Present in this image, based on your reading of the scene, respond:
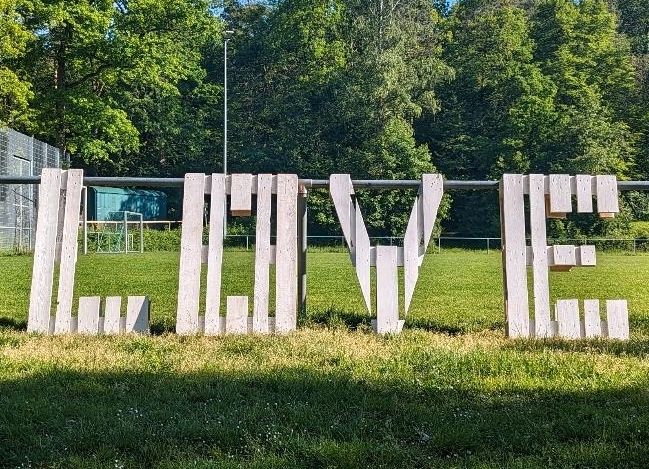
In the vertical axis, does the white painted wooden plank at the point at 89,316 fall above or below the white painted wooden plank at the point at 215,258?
below


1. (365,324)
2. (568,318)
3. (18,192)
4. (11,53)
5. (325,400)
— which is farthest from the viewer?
(11,53)

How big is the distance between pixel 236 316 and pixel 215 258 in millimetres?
613

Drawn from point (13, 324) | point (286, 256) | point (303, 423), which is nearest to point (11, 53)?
point (13, 324)

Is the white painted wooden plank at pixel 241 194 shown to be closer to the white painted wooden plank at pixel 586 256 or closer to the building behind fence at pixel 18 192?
the white painted wooden plank at pixel 586 256

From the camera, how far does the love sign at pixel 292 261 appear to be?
7.09 meters

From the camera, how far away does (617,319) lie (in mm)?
7082

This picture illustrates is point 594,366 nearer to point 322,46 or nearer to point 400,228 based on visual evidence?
point 400,228

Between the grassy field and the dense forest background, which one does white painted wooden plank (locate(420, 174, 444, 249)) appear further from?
the dense forest background

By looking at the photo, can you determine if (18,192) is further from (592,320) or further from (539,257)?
(592,320)

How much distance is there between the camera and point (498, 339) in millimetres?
6883

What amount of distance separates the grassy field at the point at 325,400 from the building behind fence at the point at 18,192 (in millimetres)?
19636

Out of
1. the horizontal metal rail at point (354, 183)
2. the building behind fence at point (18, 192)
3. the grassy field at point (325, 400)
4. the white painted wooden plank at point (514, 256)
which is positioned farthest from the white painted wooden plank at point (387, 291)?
the building behind fence at point (18, 192)

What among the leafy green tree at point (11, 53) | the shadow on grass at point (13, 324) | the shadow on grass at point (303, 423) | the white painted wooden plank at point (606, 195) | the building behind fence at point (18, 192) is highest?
the leafy green tree at point (11, 53)

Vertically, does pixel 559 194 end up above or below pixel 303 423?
above
